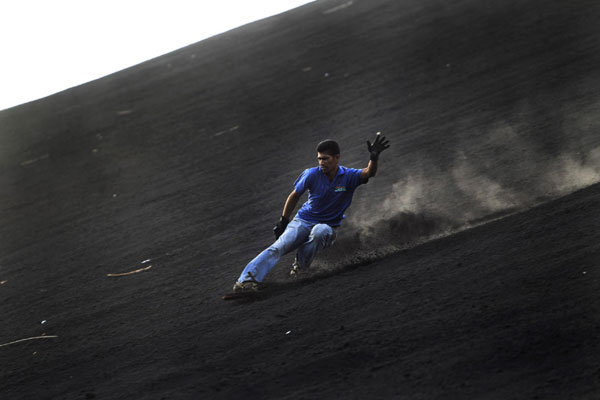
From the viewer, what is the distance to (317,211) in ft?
30.2

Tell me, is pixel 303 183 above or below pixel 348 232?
above

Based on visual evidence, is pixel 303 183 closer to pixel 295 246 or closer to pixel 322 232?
pixel 322 232

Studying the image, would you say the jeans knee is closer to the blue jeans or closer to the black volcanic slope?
the blue jeans

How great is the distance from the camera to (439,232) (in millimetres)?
9352

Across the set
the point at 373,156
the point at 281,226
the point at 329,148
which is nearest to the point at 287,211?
the point at 281,226

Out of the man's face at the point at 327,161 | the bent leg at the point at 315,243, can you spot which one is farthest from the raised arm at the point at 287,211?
the man's face at the point at 327,161

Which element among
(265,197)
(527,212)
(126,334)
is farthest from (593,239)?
(265,197)

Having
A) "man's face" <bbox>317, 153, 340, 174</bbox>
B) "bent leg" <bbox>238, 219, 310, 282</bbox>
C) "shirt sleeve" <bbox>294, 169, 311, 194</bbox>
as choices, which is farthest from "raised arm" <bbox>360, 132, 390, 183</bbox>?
"bent leg" <bbox>238, 219, 310, 282</bbox>

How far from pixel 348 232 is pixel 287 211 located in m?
1.81

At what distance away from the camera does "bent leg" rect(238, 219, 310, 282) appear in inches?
337

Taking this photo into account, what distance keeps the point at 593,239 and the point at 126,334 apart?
5551 mm

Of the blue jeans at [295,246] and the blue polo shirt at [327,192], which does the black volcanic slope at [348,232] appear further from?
the blue polo shirt at [327,192]

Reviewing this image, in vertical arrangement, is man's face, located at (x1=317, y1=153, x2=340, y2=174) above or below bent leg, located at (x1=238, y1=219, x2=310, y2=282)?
above

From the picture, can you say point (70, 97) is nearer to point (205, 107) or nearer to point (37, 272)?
point (205, 107)
